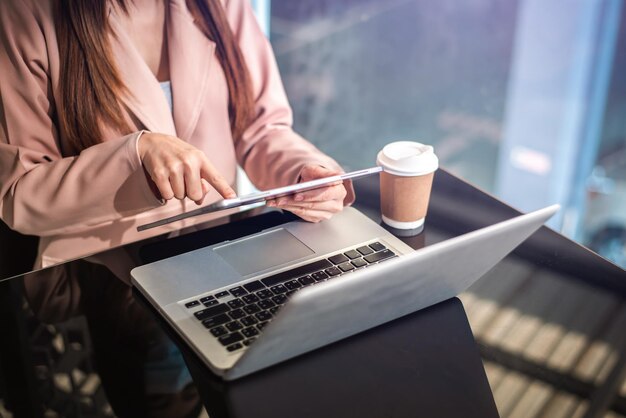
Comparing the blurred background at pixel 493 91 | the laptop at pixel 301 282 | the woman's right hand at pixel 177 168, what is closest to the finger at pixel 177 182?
the woman's right hand at pixel 177 168

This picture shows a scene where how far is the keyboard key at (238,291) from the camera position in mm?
910

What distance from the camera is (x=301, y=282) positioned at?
94 centimetres

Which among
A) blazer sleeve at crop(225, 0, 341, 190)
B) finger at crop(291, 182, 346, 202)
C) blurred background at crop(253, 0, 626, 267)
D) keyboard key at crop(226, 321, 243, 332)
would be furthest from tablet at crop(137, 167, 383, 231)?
blurred background at crop(253, 0, 626, 267)

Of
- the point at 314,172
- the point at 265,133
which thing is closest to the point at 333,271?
the point at 314,172

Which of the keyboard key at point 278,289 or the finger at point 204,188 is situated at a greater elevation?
the finger at point 204,188

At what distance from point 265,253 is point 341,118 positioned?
693mm

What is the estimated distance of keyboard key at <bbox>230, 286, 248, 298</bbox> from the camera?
910mm

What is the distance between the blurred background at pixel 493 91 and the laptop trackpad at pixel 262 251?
0.41 metres

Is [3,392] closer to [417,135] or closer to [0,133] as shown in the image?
[0,133]

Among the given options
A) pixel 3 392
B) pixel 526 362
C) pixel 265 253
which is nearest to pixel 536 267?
pixel 526 362

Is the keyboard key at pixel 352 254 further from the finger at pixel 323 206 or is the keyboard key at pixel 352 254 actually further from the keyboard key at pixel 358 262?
the finger at pixel 323 206

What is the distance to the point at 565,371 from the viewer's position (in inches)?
32.2

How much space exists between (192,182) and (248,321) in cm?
33

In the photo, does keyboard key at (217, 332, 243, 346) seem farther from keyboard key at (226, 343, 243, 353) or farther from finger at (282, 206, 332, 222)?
finger at (282, 206, 332, 222)
